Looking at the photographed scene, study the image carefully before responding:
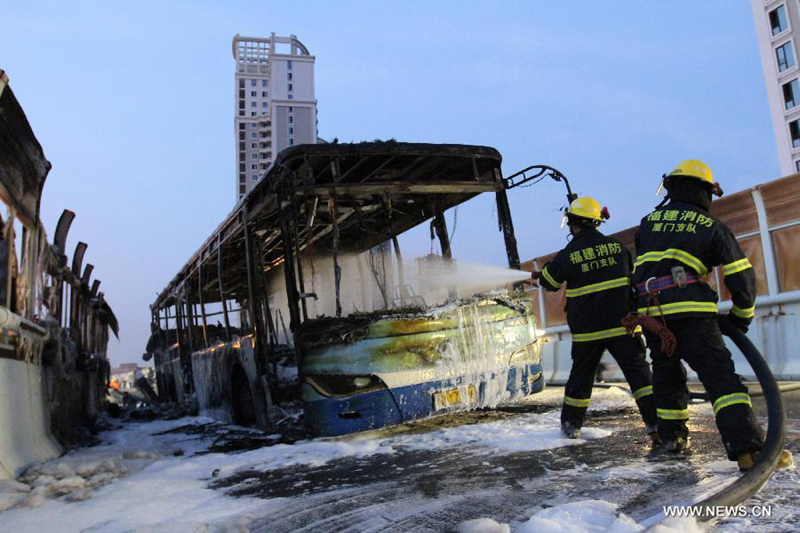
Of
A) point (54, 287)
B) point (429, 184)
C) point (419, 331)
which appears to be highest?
point (429, 184)

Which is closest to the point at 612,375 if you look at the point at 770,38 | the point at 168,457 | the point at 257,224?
the point at 257,224

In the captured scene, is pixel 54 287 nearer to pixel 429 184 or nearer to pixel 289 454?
pixel 289 454

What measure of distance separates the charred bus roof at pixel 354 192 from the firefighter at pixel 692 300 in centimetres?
261

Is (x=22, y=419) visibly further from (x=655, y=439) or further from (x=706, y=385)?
(x=706, y=385)

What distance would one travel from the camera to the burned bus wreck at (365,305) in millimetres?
4812

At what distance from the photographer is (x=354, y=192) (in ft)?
18.3

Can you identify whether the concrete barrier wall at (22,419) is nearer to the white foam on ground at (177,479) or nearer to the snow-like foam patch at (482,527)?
the white foam on ground at (177,479)

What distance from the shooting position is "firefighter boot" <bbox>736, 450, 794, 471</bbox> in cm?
Result: 283

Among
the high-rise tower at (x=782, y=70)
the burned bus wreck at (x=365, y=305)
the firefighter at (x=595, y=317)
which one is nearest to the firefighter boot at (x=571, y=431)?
the firefighter at (x=595, y=317)

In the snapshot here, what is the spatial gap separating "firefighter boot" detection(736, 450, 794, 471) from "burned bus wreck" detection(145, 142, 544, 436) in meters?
2.44

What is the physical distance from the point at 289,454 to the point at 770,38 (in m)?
48.0

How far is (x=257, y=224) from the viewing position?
652 centimetres

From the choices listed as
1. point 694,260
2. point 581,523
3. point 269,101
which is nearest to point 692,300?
point 694,260

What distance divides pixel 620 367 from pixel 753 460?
1.26 metres
